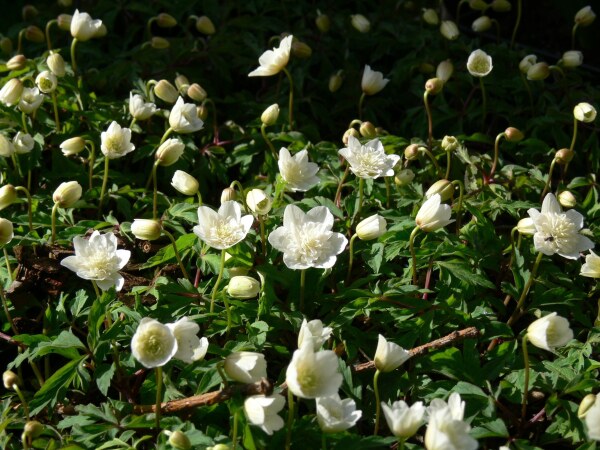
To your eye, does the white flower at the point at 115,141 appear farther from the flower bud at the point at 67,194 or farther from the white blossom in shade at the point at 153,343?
the white blossom in shade at the point at 153,343

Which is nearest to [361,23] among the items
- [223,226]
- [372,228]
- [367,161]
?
[367,161]

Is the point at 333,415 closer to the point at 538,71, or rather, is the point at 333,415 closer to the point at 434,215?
the point at 434,215

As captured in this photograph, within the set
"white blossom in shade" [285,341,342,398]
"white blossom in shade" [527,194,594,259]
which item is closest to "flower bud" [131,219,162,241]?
"white blossom in shade" [285,341,342,398]

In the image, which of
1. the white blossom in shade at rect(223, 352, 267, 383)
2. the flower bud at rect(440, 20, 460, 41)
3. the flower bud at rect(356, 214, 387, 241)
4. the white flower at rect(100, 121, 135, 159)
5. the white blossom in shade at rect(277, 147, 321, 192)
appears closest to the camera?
the white blossom in shade at rect(223, 352, 267, 383)

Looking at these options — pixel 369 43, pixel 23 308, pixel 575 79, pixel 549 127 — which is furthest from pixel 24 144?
pixel 575 79

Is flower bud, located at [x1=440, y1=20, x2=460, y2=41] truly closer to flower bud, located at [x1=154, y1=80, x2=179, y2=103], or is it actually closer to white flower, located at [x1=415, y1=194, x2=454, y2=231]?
flower bud, located at [x1=154, y1=80, x2=179, y2=103]

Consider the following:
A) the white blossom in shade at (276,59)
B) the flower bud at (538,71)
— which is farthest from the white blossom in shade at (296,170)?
the flower bud at (538,71)

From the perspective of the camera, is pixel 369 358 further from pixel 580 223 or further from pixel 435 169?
pixel 435 169
